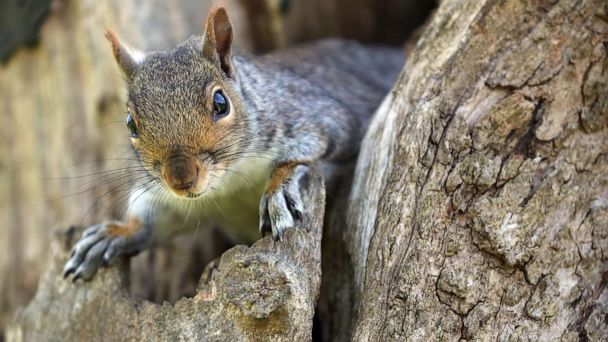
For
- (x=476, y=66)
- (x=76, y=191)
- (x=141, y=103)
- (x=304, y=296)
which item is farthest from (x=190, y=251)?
(x=476, y=66)

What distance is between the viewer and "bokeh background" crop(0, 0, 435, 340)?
381 cm

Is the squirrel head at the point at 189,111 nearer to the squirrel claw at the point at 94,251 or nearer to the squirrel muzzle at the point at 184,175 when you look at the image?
the squirrel muzzle at the point at 184,175

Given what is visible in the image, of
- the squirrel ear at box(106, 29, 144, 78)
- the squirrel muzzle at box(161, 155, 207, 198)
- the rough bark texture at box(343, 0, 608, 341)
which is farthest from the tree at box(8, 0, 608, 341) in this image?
the squirrel ear at box(106, 29, 144, 78)

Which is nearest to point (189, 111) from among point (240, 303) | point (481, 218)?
point (240, 303)

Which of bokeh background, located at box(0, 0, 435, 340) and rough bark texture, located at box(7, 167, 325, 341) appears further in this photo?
bokeh background, located at box(0, 0, 435, 340)

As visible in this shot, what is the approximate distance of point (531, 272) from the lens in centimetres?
218

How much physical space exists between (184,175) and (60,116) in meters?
1.85

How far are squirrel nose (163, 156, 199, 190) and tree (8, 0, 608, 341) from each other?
284mm

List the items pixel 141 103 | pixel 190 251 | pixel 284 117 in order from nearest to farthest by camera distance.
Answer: pixel 141 103 < pixel 284 117 < pixel 190 251

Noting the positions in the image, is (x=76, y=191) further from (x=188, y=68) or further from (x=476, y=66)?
(x=476, y=66)

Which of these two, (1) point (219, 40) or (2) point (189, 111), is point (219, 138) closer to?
(2) point (189, 111)

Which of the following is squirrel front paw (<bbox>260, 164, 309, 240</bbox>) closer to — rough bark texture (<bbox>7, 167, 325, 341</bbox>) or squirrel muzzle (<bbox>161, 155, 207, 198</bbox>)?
rough bark texture (<bbox>7, 167, 325, 341</bbox>)

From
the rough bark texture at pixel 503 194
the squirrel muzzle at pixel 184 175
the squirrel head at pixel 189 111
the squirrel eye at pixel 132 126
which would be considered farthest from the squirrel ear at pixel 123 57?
the rough bark texture at pixel 503 194

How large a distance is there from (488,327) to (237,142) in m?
1.10
